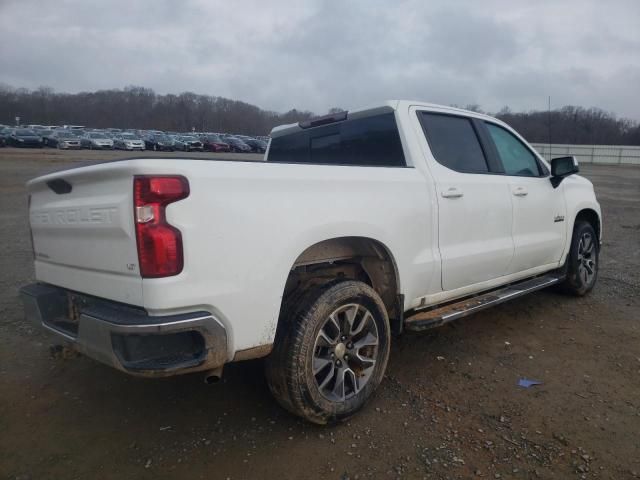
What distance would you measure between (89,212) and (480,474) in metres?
2.37

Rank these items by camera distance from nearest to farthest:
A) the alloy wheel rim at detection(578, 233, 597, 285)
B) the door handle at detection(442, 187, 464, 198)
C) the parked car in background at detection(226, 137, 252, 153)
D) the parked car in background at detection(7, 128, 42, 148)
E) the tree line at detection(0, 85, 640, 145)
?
the door handle at detection(442, 187, 464, 198), the alloy wheel rim at detection(578, 233, 597, 285), the parked car in background at detection(7, 128, 42, 148), the parked car in background at detection(226, 137, 252, 153), the tree line at detection(0, 85, 640, 145)

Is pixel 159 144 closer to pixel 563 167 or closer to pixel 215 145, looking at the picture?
pixel 215 145

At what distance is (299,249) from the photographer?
2.57 metres

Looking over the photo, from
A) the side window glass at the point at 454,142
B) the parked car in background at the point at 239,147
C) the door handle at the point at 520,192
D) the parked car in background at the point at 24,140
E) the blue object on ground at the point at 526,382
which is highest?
the parked car in background at the point at 24,140

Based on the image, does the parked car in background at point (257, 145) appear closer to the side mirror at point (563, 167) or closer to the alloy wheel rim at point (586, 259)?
the alloy wheel rim at point (586, 259)

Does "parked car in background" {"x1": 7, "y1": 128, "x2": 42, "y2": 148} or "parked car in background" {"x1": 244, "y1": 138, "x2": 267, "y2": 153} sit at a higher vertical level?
"parked car in background" {"x1": 7, "y1": 128, "x2": 42, "y2": 148}

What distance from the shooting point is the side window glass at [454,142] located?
363 centimetres

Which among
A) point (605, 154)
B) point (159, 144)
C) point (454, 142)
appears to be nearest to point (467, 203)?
point (454, 142)

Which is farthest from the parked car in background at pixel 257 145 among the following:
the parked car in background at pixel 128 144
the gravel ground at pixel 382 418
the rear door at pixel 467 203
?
the gravel ground at pixel 382 418

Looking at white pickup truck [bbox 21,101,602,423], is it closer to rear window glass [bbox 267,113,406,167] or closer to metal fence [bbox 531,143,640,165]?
rear window glass [bbox 267,113,406,167]

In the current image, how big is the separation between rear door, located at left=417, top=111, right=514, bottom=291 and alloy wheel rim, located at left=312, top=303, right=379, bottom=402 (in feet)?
2.71

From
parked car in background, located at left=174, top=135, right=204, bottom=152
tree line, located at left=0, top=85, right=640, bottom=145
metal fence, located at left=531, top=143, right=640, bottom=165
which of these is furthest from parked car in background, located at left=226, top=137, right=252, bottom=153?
tree line, located at left=0, top=85, right=640, bottom=145

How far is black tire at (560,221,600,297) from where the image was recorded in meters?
5.07

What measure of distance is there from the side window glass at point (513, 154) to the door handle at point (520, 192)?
168 mm
